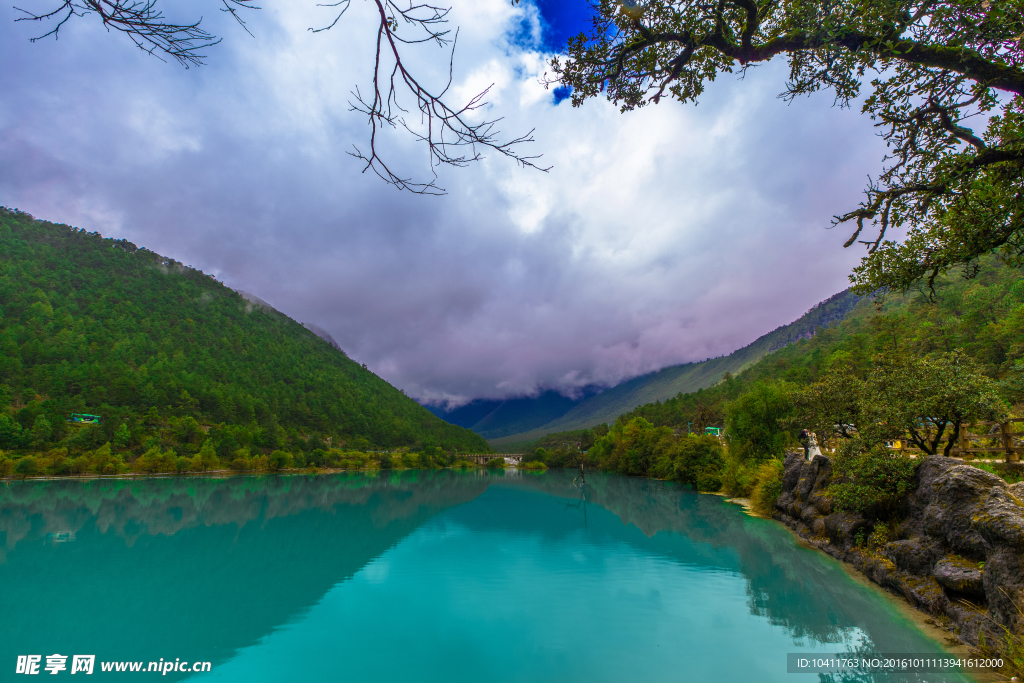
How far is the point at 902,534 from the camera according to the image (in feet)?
40.4

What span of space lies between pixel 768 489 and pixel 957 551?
19485 millimetres

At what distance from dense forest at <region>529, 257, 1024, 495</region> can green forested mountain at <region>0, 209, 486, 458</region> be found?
70726mm

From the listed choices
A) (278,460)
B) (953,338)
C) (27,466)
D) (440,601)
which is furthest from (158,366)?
(953,338)

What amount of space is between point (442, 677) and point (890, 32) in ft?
39.6

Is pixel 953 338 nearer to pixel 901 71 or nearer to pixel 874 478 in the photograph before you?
pixel 874 478

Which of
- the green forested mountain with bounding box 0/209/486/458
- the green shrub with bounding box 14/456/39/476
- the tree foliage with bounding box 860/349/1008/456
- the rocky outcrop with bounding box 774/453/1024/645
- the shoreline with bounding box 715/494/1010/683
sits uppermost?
the green forested mountain with bounding box 0/209/486/458

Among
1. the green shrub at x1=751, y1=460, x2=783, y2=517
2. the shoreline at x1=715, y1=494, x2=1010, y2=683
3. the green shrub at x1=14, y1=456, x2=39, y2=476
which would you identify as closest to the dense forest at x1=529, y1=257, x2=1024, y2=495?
the green shrub at x1=751, y1=460, x2=783, y2=517

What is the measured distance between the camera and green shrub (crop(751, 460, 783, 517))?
2665 centimetres

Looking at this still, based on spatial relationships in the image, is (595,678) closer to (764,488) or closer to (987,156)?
(987,156)

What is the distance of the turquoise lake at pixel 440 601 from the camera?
921 centimetres

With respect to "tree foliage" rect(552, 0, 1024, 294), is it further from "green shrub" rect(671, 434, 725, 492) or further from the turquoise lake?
"green shrub" rect(671, 434, 725, 492)

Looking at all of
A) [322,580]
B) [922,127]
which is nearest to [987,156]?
[922,127]

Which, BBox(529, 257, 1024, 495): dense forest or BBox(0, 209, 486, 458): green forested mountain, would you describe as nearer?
BBox(529, 257, 1024, 495): dense forest

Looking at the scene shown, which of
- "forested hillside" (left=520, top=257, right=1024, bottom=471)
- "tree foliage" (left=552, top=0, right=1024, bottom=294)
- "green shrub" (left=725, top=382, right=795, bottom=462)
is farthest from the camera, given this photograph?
"green shrub" (left=725, top=382, right=795, bottom=462)
